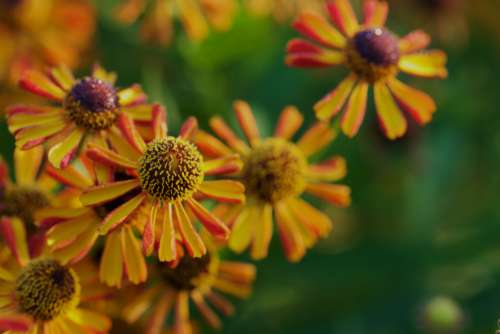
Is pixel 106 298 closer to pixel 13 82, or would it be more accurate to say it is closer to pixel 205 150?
pixel 205 150

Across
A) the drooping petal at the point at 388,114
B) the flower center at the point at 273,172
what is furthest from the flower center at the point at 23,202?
the drooping petal at the point at 388,114

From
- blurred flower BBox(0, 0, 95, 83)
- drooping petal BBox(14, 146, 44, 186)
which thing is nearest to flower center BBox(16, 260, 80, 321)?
drooping petal BBox(14, 146, 44, 186)

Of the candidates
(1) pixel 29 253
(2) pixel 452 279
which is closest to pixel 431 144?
(2) pixel 452 279

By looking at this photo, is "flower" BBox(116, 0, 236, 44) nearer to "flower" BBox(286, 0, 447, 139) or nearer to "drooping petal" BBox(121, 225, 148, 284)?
"flower" BBox(286, 0, 447, 139)

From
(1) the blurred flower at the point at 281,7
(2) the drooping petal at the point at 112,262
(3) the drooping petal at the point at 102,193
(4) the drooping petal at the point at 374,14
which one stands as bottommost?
(2) the drooping petal at the point at 112,262

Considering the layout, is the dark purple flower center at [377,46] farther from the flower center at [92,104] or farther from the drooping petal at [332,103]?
the flower center at [92,104]

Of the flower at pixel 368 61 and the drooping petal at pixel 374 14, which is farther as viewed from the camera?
the drooping petal at pixel 374 14

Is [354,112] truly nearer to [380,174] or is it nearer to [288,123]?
[288,123]
